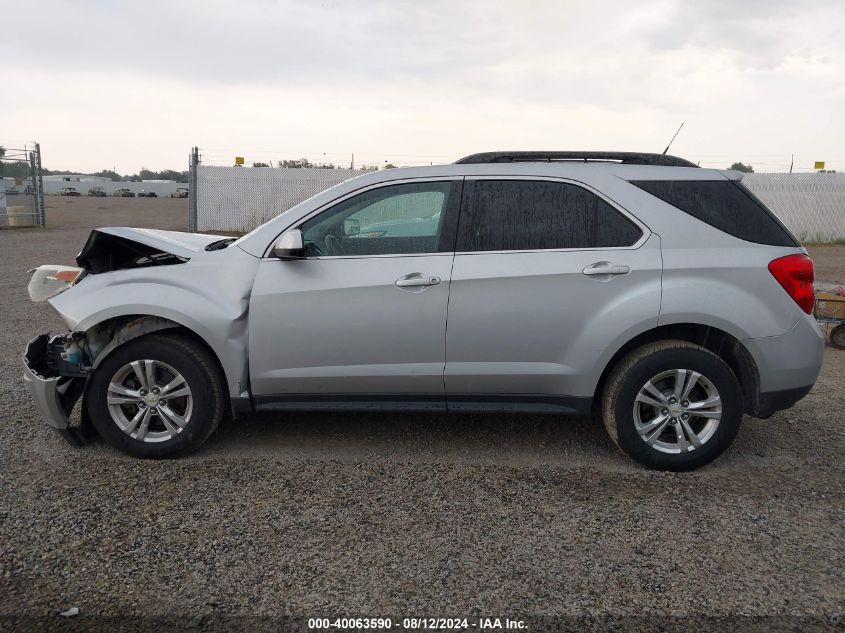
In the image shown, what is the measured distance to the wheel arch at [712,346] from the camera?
13.4 feet

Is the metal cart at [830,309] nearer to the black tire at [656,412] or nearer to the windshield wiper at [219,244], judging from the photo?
the black tire at [656,412]

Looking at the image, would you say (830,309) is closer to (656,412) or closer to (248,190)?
(656,412)

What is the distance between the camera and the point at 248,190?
21.6 meters

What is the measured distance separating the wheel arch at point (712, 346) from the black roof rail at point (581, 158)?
3.30 ft

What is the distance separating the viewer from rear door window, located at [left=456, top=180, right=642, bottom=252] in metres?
4.09

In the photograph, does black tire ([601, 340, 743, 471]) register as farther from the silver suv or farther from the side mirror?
the side mirror

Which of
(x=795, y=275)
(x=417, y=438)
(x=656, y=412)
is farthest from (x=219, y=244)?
(x=795, y=275)

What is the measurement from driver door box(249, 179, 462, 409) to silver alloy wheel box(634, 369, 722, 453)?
3.92 ft

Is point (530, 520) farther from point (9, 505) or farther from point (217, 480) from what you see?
point (9, 505)

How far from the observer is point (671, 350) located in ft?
13.1

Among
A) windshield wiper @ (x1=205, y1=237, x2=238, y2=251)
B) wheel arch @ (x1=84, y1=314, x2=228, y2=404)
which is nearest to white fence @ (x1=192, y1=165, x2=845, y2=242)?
windshield wiper @ (x1=205, y1=237, x2=238, y2=251)

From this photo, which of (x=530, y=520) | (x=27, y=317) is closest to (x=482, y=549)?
(x=530, y=520)

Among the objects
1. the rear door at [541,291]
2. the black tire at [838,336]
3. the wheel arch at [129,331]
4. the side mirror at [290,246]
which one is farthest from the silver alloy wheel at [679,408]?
the black tire at [838,336]

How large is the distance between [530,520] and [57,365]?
3.00m
